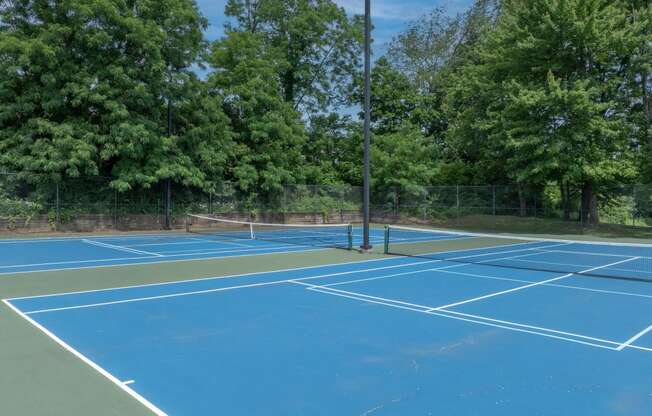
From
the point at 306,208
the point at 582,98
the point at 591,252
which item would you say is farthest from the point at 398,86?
the point at 591,252

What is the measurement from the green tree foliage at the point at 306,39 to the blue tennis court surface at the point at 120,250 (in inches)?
783

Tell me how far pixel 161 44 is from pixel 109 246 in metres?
11.1

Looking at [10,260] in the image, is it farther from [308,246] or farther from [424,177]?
[424,177]

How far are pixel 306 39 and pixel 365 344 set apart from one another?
34.8m

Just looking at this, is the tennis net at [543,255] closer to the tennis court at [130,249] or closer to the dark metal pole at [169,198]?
the tennis court at [130,249]

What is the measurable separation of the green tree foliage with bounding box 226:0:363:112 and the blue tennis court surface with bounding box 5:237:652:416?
29509 mm

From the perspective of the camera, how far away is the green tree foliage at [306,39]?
3691 centimetres

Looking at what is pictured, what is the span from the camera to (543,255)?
1611 centimetres

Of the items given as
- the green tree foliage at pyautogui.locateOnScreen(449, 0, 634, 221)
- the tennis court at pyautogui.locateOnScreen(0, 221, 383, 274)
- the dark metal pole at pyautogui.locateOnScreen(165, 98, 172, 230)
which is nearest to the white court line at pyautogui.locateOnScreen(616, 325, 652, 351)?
the tennis court at pyautogui.locateOnScreen(0, 221, 383, 274)

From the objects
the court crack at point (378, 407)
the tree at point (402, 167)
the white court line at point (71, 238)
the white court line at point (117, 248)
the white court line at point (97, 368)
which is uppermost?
the tree at point (402, 167)

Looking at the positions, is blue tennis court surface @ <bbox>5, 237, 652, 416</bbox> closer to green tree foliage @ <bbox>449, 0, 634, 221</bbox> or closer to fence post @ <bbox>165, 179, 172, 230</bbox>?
fence post @ <bbox>165, 179, 172, 230</bbox>

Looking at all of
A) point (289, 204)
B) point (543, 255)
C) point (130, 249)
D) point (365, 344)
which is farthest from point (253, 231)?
point (365, 344)

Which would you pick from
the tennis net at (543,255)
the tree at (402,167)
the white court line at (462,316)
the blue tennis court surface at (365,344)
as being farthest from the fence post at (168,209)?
the white court line at (462,316)

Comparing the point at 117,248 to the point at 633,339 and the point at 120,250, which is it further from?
the point at 633,339
